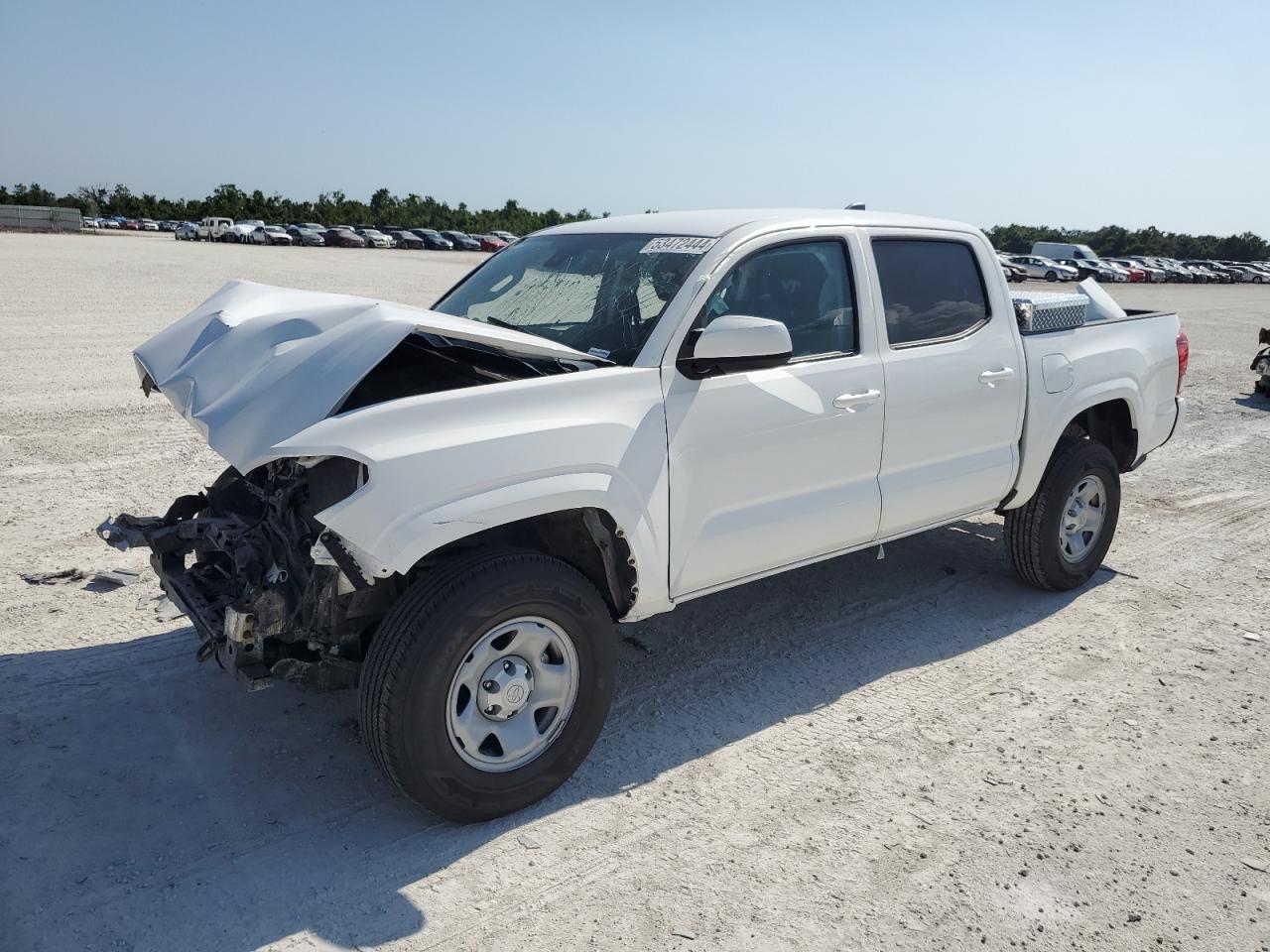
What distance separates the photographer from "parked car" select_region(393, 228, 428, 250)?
68375 millimetres

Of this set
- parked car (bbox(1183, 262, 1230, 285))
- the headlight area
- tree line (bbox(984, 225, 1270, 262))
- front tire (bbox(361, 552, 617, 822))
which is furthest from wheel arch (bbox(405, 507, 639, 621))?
tree line (bbox(984, 225, 1270, 262))

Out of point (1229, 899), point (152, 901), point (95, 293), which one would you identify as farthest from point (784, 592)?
point (95, 293)

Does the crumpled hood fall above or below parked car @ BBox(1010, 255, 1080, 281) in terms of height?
below

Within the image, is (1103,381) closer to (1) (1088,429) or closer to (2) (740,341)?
(1) (1088,429)

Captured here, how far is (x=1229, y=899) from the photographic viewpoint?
3146 millimetres

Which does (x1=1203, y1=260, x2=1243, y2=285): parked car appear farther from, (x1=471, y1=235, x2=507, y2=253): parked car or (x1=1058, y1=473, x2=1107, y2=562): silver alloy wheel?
(x1=1058, y1=473, x2=1107, y2=562): silver alloy wheel

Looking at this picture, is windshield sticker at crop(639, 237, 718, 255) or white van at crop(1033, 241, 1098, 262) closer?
windshield sticker at crop(639, 237, 718, 255)

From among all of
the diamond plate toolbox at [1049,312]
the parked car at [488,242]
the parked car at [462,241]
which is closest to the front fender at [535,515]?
the diamond plate toolbox at [1049,312]

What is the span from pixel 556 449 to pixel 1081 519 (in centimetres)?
356

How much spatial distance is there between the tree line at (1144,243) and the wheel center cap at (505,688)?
3762 inches

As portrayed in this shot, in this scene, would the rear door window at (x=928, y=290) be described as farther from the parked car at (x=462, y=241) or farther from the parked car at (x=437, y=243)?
the parked car at (x=437, y=243)

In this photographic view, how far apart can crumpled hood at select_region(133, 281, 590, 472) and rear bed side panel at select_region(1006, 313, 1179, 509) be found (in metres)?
2.69

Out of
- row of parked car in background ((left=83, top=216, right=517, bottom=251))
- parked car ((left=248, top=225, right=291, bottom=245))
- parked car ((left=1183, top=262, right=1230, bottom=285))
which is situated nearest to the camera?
row of parked car in background ((left=83, top=216, right=517, bottom=251))

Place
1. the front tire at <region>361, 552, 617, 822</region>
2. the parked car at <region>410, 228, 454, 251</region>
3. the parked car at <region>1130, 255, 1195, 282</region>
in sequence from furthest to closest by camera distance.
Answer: the parked car at <region>410, 228, 454, 251</region> < the parked car at <region>1130, 255, 1195, 282</region> < the front tire at <region>361, 552, 617, 822</region>
